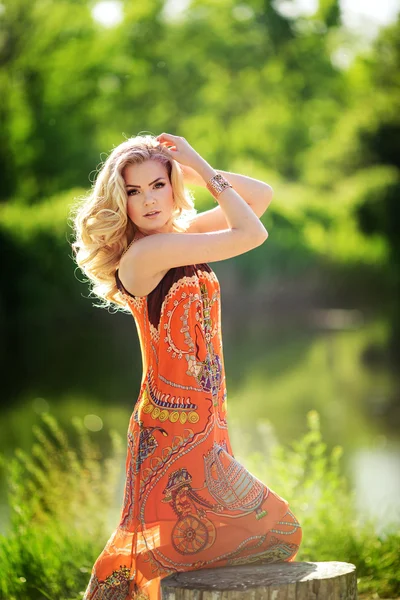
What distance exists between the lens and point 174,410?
2.55m

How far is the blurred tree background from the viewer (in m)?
15.5

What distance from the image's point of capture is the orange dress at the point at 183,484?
2553 millimetres

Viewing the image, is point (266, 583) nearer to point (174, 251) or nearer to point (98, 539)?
point (174, 251)

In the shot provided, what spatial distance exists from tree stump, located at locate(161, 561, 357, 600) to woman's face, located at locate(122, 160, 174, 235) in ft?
3.18

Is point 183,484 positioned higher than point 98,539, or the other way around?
point 183,484

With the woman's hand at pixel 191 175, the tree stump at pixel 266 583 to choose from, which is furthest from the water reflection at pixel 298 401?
the woman's hand at pixel 191 175

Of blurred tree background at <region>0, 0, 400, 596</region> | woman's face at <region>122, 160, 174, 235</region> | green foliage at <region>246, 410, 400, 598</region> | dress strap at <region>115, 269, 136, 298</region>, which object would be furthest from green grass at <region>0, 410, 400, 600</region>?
Answer: blurred tree background at <region>0, 0, 400, 596</region>

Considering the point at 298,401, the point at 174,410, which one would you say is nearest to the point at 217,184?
the point at 174,410

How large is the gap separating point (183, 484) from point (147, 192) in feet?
2.66

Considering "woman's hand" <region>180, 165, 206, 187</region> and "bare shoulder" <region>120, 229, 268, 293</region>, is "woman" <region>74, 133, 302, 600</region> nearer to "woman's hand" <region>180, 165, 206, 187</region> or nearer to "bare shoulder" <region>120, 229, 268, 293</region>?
"bare shoulder" <region>120, 229, 268, 293</region>

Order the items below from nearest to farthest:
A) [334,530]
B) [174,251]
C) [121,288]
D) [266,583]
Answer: [266,583], [174,251], [121,288], [334,530]

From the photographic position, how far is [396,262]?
22.0 metres

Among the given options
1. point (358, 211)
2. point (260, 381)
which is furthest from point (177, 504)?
point (358, 211)

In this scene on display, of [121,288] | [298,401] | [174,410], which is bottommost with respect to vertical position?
[174,410]
